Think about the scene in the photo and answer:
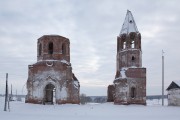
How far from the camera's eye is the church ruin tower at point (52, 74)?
2708 centimetres

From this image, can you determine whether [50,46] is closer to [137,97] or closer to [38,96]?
[38,96]

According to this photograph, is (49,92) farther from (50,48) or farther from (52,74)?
(50,48)

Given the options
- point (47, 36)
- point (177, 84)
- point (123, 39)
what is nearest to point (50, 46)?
point (47, 36)

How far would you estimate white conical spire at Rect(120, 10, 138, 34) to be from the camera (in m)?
31.3

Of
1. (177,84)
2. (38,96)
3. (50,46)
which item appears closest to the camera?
(38,96)

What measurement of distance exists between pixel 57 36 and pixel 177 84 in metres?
14.8

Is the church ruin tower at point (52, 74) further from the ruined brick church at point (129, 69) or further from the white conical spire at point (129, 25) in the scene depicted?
the white conical spire at point (129, 25)

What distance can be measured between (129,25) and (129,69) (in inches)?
216

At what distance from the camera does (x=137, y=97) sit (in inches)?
1141

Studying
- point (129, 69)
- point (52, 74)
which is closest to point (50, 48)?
point (52, 74)

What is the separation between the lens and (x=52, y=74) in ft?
89.6

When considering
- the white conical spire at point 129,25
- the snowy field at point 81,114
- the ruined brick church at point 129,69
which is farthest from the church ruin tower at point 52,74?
the white conical spire at point 129,25

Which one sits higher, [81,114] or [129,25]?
[129,25]

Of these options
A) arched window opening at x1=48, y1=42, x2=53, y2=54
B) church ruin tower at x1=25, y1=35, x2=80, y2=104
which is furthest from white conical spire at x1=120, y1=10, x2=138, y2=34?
arched window opening at x1=48, y1=42, x2=53, y2=54
